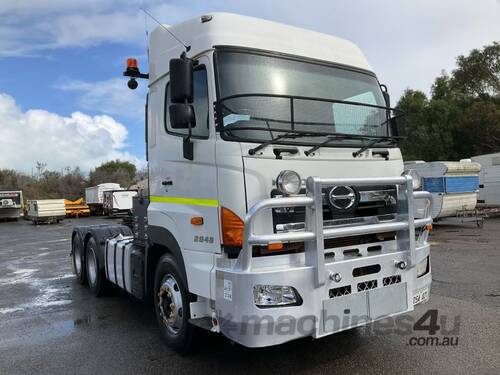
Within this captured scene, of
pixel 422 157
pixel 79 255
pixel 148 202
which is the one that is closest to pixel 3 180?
pixel 422 157

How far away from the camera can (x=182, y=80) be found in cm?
374

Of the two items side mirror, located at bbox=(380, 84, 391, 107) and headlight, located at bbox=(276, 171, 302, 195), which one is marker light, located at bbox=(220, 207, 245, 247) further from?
side mirror, located at bbox=(380, 84, 391, 107)

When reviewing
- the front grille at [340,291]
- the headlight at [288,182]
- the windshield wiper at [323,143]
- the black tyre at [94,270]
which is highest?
the windshield wiper at [323,143]

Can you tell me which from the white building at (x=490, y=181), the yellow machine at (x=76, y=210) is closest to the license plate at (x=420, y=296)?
the white building at (x=490, y=181)

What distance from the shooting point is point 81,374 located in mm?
4121

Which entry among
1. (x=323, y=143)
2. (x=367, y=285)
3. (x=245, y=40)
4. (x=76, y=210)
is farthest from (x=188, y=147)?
(x=76, y=210)

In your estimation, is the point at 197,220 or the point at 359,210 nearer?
the point at 197,220

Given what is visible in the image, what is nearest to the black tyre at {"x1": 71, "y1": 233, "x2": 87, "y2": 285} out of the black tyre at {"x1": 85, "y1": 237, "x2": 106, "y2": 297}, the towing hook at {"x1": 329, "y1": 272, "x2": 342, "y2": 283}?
the black tyre at {"x1": 85, "y1": 237, "x2": 106, "y2": 297}

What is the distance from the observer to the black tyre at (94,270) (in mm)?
7070

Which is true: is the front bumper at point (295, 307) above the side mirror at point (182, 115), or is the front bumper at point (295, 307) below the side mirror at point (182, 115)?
below

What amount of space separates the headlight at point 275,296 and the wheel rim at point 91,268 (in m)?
4.69

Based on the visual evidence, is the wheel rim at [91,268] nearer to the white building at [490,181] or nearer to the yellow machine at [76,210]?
the white building at [490,181]

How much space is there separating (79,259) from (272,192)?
19.0 ft

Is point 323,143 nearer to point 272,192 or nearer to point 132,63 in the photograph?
point 272,192
